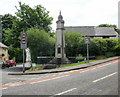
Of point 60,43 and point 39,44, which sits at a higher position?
point 39,44

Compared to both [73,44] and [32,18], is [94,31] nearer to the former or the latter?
[32,18]

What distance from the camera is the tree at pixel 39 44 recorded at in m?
33.1

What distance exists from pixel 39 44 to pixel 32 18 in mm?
14146

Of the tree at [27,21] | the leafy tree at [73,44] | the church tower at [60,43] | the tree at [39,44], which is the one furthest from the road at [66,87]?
the tree at [27,21]

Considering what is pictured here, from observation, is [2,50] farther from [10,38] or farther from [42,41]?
[42,41]

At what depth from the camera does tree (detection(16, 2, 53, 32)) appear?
44500 mm

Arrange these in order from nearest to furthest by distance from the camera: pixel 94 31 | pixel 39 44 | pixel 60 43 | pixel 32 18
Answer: pixel 60 43
pixel 39 44
pixel 32 18
pixel 94 31

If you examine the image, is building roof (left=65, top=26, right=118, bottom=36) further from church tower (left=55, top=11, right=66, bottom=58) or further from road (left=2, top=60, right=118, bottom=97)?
road (left=2, top=60, right=118, bottom=97)

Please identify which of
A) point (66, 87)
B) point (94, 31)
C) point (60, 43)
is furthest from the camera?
point (94, 31)

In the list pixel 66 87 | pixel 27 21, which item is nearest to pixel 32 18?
pixel 27 21

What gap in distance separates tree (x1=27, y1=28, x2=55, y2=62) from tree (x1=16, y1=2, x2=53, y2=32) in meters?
10.7

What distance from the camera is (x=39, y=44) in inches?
1303

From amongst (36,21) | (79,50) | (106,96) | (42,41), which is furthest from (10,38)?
(106,96)

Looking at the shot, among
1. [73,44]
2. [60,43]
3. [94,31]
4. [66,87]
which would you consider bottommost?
[66,87]
